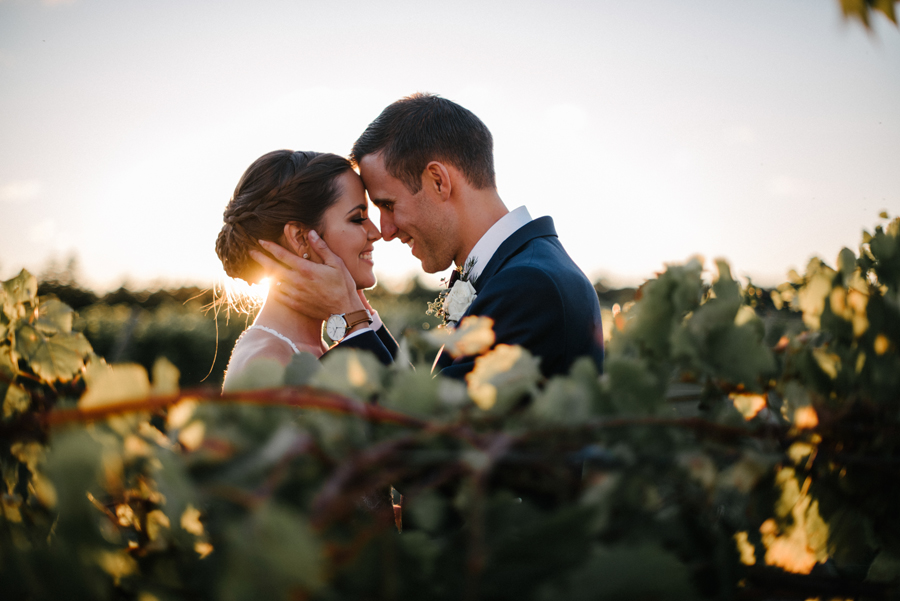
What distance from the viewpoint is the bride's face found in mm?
3992

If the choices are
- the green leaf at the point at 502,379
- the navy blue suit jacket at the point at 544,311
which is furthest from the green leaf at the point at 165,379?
the navy blue suit jacket at the point at 544,311

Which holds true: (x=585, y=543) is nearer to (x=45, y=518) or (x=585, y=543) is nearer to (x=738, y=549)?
(x=738, y=549)

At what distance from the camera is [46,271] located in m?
48.6

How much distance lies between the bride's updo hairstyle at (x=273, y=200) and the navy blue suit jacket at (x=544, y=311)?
5.36ft

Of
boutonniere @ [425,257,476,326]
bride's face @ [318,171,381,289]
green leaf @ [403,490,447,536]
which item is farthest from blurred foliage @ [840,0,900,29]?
bride's face @ [318,171,381,289]

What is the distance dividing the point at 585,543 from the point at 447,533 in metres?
0.21

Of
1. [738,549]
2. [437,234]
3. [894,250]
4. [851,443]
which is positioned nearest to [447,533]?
[738,549]

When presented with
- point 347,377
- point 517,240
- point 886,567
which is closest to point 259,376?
point 347,377

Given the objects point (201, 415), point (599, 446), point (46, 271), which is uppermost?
point (201, 415)

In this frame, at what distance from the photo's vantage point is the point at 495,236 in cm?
374

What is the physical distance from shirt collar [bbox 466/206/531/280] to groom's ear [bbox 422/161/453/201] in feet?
1.53

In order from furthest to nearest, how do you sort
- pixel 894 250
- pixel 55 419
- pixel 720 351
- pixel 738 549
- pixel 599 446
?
pixel 894 250, pixel 720 351, pixel 738 549, pixel 599 446, pixel 55 419

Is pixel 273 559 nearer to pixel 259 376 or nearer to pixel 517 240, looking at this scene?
pixel 259 376

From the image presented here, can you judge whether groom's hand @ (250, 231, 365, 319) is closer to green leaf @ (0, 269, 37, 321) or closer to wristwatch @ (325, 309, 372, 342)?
wristwatch @ (325, 309, 372, 342)
